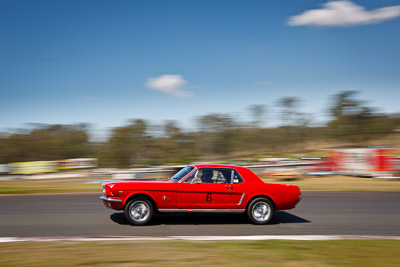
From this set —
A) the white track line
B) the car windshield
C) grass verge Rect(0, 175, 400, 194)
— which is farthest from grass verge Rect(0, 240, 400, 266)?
grass verge Rect(0, 175, 400, 194)

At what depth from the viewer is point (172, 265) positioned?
5.48m

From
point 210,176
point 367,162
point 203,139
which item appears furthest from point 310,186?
point 203,139

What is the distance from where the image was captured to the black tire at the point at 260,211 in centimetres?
927

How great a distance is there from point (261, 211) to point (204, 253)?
351 cm

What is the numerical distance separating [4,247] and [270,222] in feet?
20.3

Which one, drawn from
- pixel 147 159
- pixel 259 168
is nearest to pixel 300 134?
pixel 147 159

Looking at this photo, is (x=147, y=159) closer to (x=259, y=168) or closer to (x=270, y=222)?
(x=259, y=168)

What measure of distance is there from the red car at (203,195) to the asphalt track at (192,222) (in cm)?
39

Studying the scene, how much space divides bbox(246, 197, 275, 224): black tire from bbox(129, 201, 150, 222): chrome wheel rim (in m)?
2.51

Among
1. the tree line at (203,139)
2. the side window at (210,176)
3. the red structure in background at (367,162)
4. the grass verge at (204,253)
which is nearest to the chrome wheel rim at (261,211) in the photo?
the side window at (210,176)

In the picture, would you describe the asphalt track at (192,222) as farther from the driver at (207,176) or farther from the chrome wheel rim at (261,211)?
the driver at (207,176)

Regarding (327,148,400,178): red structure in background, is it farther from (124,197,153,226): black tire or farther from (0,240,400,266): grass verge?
(124,197,153,226): black tire

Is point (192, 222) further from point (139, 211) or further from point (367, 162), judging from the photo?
point (367, 162)

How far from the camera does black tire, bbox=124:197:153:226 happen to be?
28.9ft
